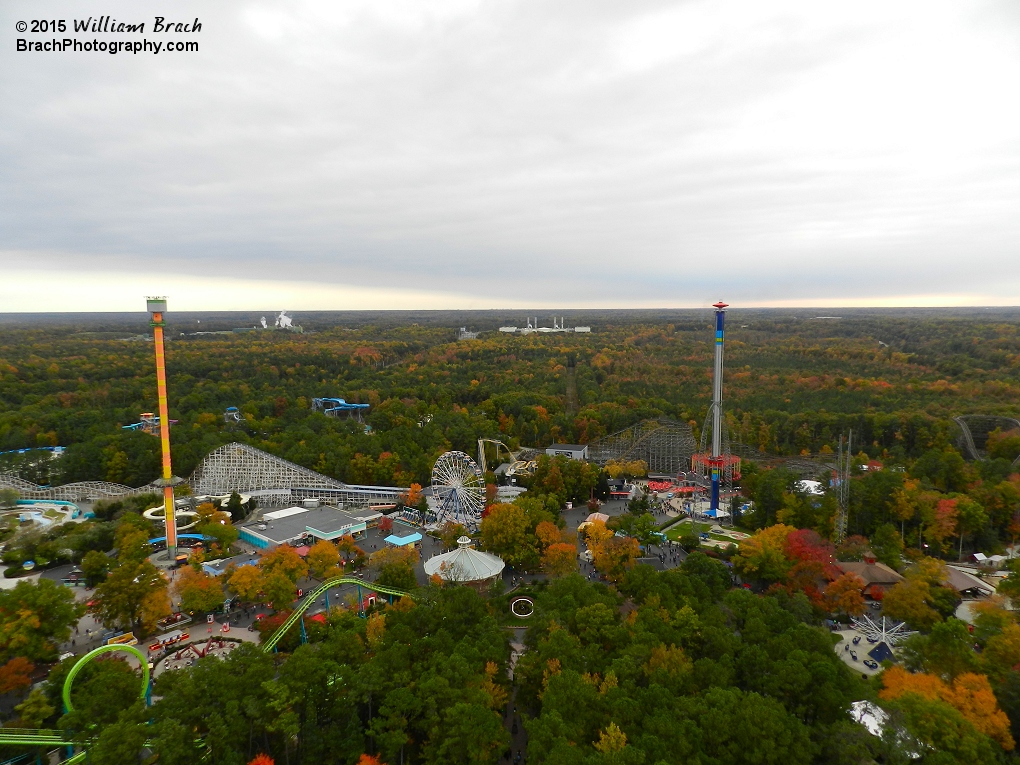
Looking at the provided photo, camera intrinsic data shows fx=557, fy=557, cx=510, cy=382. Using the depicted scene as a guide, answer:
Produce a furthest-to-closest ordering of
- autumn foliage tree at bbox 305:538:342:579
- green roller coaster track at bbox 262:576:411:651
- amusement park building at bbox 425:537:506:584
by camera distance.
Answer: autumn foliage tree at bbox 305:538:342:579
amusement park building at bbox 425:537:506:584
green roller coaster track at bbox 262:576:411:651

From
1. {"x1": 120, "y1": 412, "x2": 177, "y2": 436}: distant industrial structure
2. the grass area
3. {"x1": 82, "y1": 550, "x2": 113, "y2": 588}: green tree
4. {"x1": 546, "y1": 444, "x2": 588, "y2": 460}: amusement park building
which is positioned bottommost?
the grass area

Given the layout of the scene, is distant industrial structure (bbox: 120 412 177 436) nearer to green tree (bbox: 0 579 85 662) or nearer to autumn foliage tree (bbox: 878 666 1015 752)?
green tree (bbox: 0 579 85 662)

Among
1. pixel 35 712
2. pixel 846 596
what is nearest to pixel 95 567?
pixel 35 712

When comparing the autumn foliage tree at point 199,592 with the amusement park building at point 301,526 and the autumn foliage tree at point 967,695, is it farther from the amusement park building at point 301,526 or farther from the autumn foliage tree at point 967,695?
the autumn foliage tree at point 967,695

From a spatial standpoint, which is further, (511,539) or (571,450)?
(571,450)

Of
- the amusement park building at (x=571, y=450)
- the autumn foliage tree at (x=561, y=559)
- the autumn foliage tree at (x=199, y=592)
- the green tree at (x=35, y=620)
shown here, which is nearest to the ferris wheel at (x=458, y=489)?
the autumn foliage tree at (x=561, y=559)

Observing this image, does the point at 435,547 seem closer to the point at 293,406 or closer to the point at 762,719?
the point at 762,719

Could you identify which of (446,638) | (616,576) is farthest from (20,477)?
(616,576)

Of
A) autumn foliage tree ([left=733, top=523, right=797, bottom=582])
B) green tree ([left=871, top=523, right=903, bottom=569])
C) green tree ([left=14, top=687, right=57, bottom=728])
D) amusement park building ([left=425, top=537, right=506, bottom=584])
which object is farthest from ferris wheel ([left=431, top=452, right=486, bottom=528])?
green tree ([left=871, top=523, right=903, bottom=569])

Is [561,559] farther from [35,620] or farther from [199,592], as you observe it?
[35,620]
